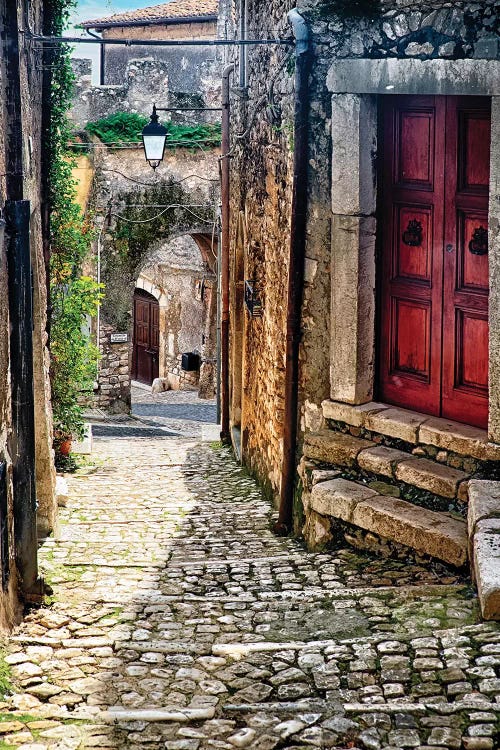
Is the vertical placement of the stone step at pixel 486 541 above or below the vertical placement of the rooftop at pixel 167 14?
below

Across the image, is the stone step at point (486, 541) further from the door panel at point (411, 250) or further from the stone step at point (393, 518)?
the door panel at point (411, 250)

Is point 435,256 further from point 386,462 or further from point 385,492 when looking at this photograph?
point 385,492

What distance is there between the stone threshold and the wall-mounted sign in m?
12.1

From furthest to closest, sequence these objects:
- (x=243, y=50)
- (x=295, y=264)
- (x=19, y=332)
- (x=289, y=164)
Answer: (x=243, y=50) → (x=289, y=164) → (x=295, y=264) → (x=19, y=332)

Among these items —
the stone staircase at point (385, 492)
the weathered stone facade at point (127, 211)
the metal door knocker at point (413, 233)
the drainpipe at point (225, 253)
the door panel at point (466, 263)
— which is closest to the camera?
the stone staircase at point (385, 492)

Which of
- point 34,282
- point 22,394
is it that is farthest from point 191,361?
point 22,394

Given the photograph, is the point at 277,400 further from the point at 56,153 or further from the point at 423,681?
the point at 423,681

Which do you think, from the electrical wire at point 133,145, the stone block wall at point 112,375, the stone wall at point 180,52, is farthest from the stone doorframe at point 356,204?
the stone wall at point 180,52

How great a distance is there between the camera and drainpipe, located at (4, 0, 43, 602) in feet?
15.8

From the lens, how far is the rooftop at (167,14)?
25.6 meters

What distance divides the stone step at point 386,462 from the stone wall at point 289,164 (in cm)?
29

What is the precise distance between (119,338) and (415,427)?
12.9 meters

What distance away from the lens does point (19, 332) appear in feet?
16.1

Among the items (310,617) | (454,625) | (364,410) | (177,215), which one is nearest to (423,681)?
(454,625)
